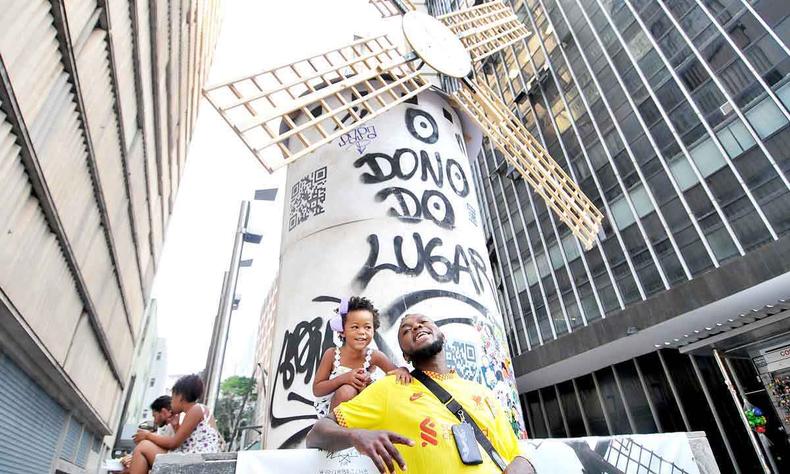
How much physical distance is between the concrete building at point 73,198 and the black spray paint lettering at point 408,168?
515 cm

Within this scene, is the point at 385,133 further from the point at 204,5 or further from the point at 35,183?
the point at 204,5

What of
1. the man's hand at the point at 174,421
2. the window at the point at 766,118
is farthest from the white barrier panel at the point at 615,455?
the window at the point at 766,118

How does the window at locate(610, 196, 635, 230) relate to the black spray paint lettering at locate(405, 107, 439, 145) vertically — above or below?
above

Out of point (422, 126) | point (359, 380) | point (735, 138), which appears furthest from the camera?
point (735, 138)

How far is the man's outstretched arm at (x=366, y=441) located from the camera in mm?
2255

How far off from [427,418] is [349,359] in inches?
92.1

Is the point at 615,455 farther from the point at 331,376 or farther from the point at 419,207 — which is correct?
the point at 419,207

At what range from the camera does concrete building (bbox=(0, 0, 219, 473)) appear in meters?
5.17

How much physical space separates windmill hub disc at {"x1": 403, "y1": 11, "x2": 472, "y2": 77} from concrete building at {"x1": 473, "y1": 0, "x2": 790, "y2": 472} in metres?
→ 9.98

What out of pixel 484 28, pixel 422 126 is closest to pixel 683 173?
pixel 484 28

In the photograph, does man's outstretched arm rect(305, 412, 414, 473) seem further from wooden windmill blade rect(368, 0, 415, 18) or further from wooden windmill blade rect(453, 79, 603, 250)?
wooden windmill blade rect(368, 0, 415, 18)

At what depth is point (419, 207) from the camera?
9008 millimetres

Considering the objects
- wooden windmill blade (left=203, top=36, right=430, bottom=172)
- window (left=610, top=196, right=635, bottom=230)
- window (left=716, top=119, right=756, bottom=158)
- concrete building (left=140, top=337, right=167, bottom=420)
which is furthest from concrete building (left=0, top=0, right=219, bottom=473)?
concrete building (left=140, top=337, right=167, bottom=420)

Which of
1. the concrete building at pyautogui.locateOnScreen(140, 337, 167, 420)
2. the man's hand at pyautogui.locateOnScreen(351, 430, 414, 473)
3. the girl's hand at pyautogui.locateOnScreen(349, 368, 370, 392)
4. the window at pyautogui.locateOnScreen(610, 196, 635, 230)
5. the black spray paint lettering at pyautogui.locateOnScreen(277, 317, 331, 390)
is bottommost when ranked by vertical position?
the man's hand at pyautogui.locateOnScreen(351, 430, 414, 473)
